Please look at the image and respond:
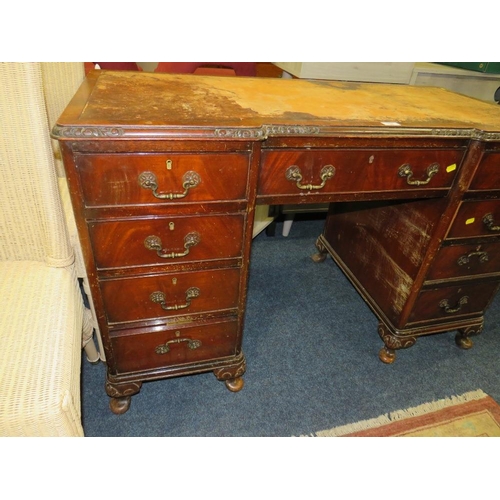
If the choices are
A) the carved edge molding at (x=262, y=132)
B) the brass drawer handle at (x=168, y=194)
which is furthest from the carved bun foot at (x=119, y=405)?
the carved edge molding at (x=262, y=132)

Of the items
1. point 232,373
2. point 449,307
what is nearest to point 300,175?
point 232,373

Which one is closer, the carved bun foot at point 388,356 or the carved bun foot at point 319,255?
the carved bun foot at point 388,356

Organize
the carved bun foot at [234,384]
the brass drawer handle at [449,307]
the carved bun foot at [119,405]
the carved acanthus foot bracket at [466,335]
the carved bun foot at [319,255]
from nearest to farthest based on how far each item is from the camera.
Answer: the carved bun foot at [119,405]
the carved bun foot at [234,384]
the brass drawer handle at [449,307]
the carved acanthus foot bracket at [466,335]
the carved bun foot at [319,255]

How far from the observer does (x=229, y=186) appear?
0.96 m

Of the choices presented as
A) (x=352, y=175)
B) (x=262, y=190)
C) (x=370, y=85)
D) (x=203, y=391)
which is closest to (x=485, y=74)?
(x=370, y=85)

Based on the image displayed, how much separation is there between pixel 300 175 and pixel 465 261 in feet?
2.78

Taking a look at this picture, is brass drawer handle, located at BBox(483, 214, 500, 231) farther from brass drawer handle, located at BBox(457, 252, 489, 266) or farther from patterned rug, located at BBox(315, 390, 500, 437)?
patterned rug, located at BBox(315, 390, 500, 437)

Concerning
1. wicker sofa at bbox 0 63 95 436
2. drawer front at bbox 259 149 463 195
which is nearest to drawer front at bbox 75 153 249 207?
drawer front at bbox 259 149 463 195

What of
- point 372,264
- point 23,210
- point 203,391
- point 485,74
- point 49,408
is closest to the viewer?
point 49,408

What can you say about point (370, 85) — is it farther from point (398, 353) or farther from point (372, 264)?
point (398, 353)

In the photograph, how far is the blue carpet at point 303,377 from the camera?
1346 millimetres

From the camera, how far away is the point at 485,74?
2.29 meters

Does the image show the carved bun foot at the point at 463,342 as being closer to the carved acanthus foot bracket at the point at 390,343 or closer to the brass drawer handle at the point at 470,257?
the carved acanthus foot bracket at the point at 390,343

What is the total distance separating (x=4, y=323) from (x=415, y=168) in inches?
48.3
